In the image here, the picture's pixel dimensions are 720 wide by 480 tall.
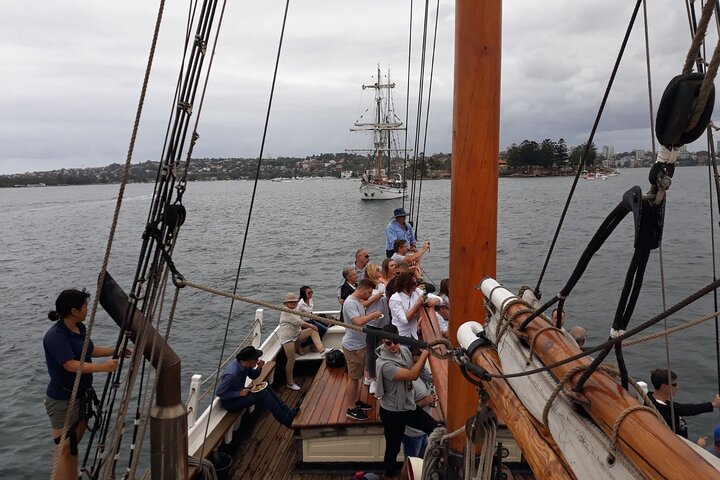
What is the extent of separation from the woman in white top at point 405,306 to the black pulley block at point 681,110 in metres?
3.45

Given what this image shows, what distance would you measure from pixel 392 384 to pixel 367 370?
1.09 metres

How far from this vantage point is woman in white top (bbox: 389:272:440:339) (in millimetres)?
4793

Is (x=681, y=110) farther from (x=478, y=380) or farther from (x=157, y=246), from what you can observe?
(x=157, y=246)

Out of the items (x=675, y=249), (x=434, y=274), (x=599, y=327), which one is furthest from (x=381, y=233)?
(x=599, y=327)

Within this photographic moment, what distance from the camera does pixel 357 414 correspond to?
4816mm

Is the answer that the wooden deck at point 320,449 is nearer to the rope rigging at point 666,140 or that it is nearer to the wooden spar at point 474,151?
the wooden spar at point 474,151

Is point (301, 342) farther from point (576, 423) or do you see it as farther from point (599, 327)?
point (599, 327)

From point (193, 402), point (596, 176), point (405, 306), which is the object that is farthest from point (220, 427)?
point (596, 176)

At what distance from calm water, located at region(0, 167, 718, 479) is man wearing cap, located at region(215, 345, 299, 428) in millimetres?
4386

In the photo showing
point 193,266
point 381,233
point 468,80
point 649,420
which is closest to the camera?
point 649,420

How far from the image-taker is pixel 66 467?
362 cm

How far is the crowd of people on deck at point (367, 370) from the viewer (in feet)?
11.3

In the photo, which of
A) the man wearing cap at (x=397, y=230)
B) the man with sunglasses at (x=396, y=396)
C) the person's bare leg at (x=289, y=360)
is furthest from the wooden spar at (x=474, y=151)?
the man wearing cap at (x=397, y=230)

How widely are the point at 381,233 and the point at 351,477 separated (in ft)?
105
